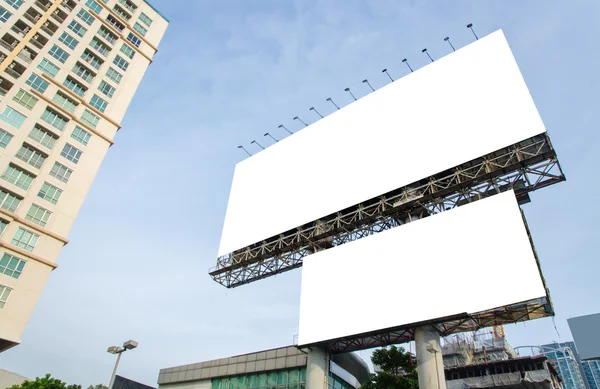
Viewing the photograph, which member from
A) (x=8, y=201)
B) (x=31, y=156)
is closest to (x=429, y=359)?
(x=8, y=201)

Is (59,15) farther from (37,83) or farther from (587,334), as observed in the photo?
(587,334)

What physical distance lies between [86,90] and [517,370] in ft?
221

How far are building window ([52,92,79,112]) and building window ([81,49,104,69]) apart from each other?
6066mm

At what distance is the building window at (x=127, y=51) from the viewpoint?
52094mm

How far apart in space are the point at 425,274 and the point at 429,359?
205 inches

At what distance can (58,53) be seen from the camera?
45.4 m

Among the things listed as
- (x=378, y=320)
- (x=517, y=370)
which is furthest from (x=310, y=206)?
(x=517, y=370)

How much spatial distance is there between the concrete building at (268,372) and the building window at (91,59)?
3515 cm

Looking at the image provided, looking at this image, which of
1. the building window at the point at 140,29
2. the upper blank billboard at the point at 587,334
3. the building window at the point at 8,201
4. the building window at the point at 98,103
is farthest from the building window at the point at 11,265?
the upper blank billboard at the point at 587,334

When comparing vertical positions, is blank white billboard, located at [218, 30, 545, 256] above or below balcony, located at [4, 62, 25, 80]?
below

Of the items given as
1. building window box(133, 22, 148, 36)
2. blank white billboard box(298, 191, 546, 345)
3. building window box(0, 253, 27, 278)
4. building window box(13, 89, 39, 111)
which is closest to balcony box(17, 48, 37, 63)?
building window box(13, 89, 39, 111)

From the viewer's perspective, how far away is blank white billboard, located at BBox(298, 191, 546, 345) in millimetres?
24359

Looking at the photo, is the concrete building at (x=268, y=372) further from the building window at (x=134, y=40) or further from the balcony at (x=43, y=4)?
the balcony at (x=43, y=4)

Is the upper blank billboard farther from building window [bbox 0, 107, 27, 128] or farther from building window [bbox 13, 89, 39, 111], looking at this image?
building window [bbox 0, 107, 27, 128]
